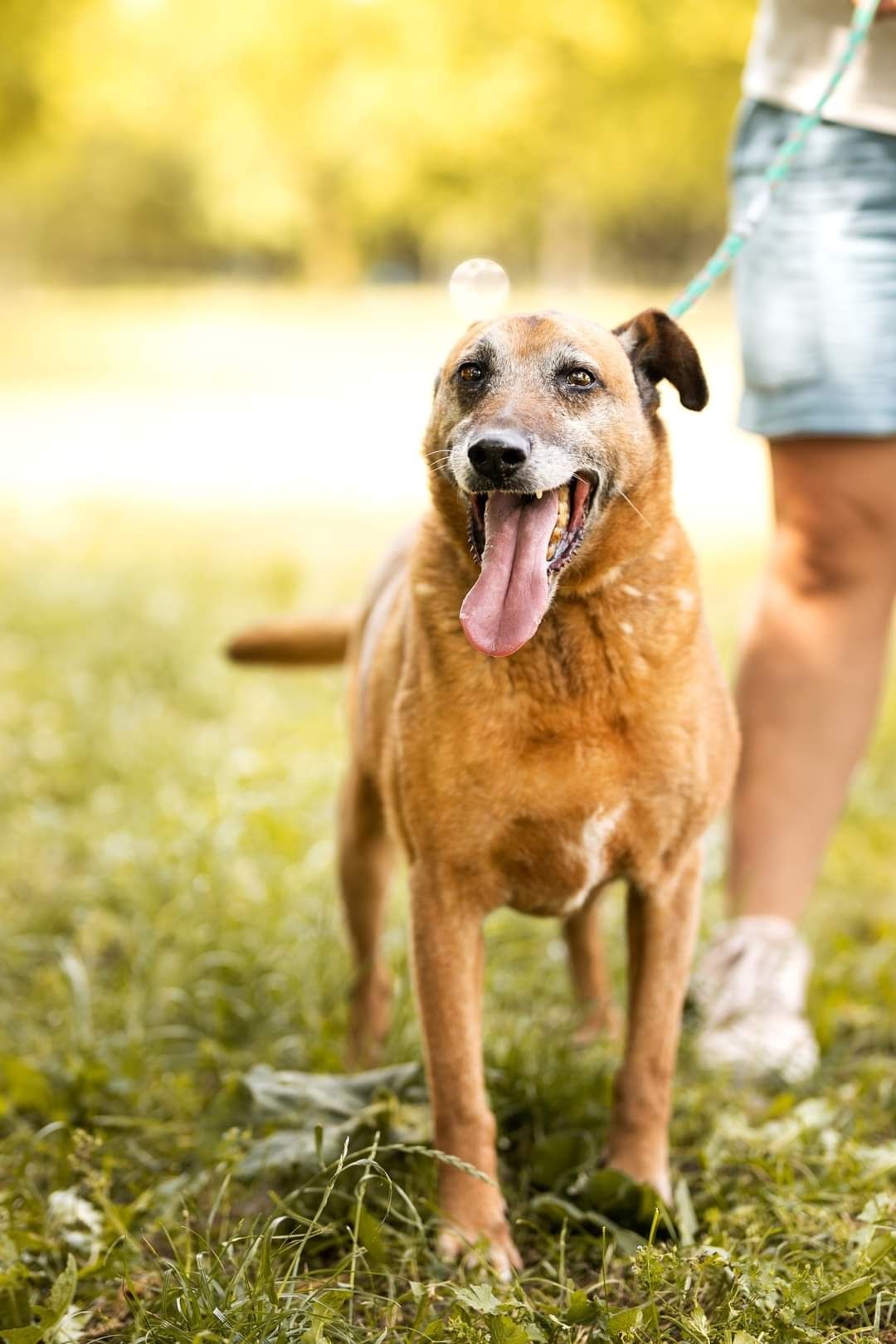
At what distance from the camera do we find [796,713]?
346 cm

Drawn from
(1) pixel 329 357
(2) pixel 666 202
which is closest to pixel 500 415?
(1) pixel 329 357

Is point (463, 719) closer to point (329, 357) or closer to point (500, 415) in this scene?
point (500, 415)

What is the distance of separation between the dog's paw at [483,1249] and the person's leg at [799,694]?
47.4 inches

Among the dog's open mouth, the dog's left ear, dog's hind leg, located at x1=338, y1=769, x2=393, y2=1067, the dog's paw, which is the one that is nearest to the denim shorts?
the dog's left ear

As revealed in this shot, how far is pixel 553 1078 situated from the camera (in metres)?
2.92

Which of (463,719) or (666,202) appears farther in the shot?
(666,202)

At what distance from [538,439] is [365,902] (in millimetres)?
1334

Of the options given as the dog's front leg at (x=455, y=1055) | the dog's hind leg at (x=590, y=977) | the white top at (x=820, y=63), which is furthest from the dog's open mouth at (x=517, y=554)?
the white top at (x=820, y=63)

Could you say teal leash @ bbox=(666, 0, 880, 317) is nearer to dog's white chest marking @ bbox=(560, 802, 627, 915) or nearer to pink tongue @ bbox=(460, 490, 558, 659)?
pink tongue @ bbox=(460, 490, 558, 659)

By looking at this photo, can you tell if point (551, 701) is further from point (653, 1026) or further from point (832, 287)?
point (832, 287)

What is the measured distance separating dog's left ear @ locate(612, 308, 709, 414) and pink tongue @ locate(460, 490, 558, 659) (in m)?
0.40

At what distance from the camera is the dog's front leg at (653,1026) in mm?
2684

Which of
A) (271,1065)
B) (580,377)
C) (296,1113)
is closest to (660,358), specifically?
(580,377)

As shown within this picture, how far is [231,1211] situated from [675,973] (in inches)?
37.4
